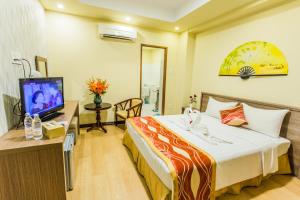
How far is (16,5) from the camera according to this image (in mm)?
1788

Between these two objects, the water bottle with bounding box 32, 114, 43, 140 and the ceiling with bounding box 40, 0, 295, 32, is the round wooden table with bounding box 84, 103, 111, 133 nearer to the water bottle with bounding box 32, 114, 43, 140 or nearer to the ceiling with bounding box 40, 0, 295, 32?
the water bottle with bounding box 32, 114, 43, 140

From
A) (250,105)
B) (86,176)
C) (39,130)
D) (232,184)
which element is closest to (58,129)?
(39,130)

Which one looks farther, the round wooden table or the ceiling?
the round wooden table

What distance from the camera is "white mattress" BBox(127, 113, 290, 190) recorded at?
1.50m

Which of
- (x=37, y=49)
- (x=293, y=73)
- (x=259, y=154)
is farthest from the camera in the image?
(x=37, y=49)

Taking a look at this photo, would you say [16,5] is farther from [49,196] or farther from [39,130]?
[49,196]

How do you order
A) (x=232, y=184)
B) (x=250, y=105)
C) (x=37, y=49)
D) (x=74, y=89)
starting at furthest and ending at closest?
(x=74, y=89)
(x=250, y=105)
(x=37, y=49)
(x=232, y=184)

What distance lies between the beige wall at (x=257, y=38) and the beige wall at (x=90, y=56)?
821 mm

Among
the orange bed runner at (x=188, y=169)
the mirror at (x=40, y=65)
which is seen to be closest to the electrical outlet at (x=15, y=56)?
the mirror at (x=40, y=65)

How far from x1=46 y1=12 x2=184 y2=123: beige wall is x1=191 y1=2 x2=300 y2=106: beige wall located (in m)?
0.82

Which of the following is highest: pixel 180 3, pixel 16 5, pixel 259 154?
pixel 180 3

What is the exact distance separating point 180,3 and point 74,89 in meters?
3.03

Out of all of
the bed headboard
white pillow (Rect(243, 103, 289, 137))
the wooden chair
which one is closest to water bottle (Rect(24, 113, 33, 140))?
the wooden chair

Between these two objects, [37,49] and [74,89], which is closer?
[37,49]
